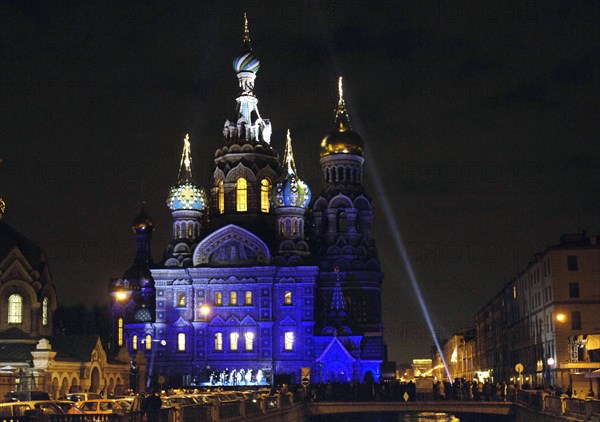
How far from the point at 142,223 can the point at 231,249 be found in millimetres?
21890

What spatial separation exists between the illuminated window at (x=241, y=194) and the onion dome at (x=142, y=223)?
16884mm

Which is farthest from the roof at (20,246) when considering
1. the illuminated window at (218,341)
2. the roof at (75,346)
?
the illuminated window at (218,341)

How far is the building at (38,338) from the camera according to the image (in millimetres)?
57250

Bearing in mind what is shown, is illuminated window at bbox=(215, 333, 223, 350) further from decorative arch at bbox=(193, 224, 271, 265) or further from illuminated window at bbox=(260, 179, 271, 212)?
illuminated window at bbox=(260, 179, 271, 212)

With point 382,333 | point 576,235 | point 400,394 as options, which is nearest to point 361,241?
point 382,333

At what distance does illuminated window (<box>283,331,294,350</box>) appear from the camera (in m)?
94.8

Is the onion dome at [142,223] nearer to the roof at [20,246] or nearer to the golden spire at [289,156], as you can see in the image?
the golden spire at [289,156]

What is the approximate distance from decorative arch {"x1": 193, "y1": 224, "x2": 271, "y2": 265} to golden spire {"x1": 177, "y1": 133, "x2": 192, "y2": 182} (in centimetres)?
864

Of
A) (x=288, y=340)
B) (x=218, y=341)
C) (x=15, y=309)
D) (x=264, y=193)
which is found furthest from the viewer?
(x=264, y=193)

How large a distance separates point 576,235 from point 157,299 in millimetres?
40653

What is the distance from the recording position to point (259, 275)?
95.1 metres

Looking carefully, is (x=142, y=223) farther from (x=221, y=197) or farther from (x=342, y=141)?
(x=342, y=141)

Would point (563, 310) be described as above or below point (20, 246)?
below

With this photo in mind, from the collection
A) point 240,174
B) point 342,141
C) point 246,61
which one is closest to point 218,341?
point 240,174
